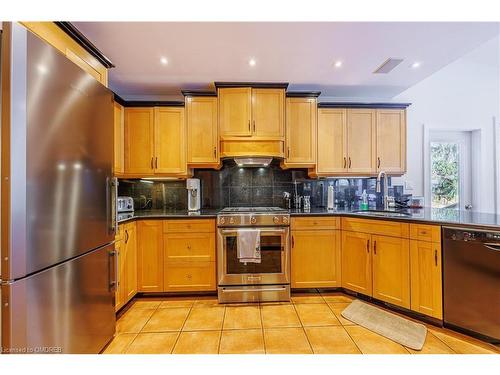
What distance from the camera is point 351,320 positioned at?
2236 mm

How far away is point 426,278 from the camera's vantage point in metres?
2.13

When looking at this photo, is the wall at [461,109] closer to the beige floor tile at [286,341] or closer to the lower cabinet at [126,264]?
the beige floor tile at [286,341]

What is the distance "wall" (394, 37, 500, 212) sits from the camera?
3555 mm

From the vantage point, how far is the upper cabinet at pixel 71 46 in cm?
137

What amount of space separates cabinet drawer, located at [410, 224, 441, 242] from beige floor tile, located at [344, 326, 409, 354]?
0.90m

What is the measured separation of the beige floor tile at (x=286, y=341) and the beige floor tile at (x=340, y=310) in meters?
0.43

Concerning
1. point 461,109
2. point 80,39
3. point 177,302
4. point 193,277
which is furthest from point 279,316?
point 461,109

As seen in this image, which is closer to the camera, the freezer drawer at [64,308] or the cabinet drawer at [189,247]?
the freezer drawer at [64,308]

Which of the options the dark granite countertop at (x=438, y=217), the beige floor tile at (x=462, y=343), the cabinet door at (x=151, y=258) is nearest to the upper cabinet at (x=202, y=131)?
the dark granite countertop at (x=438, y=217)

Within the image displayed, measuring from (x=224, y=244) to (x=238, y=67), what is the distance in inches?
74.9

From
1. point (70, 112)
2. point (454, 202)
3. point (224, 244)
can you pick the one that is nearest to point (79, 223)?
point (70, 112)

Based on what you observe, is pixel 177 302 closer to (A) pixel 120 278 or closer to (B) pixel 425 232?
(A) pixel 120 278

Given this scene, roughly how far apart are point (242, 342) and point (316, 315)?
81cm

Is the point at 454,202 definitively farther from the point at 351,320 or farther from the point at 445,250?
the point at 351,320
